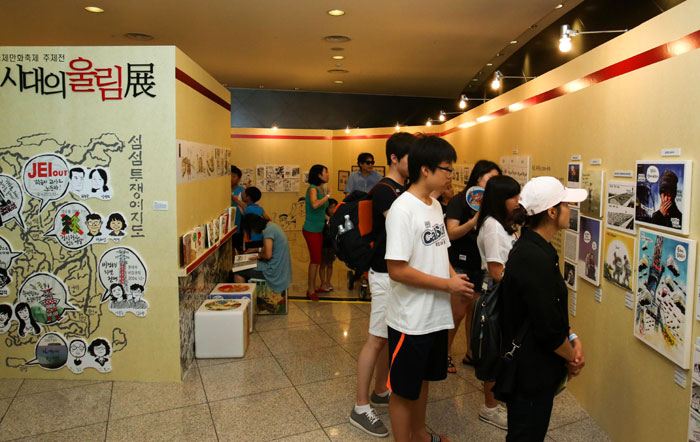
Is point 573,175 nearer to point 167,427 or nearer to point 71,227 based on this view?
point 167,427

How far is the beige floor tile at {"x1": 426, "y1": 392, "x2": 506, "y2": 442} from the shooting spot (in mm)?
3392

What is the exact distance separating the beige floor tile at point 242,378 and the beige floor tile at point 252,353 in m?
0.07

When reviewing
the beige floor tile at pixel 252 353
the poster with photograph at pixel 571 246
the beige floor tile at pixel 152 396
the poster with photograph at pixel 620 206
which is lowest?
the beige floor tile at pixel 152 396

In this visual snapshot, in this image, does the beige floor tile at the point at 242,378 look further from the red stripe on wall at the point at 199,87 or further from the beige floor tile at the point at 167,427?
the red stripe on wall at the point at 199,87

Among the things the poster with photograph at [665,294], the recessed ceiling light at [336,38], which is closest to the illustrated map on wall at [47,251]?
the poster with photograph at [665,294]

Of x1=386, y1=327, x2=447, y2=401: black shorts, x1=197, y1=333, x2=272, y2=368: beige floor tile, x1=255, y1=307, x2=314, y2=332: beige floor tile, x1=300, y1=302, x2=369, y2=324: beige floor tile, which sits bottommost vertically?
x1=197, y1=333, x2=272, y2=368: beige floor tile

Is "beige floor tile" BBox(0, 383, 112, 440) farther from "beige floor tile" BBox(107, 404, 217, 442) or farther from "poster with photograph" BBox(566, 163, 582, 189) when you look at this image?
"poster with photograph" BBox(566, 163, 582, 189)

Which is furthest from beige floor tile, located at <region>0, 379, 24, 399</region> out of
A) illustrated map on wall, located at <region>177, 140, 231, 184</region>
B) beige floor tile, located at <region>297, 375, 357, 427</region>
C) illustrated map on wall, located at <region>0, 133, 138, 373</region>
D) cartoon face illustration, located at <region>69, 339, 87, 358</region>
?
beige floor tile, located at <region>297, 375, 357, 427</region>

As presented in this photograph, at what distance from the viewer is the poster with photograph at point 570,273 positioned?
3.94 meters

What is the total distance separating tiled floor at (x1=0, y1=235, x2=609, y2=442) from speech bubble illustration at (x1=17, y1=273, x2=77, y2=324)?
0.53 metres

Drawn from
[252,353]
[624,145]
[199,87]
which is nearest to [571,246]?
[624,145]

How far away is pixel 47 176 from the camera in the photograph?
3969mm

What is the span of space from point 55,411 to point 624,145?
4.10m

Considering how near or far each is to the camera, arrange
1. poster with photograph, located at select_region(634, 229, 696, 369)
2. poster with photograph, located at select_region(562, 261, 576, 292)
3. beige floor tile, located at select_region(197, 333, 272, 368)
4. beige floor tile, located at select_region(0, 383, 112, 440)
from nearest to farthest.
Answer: poster with photograph, located at select_region(634, 229, 696, 369)
beige floor tile, located at select_region(0, 383, 112, 440)
poster with photograph, located at select_region(562, 261, 576, 292)
beige floor tile, located at select_region(197, 333, 272, 368)
